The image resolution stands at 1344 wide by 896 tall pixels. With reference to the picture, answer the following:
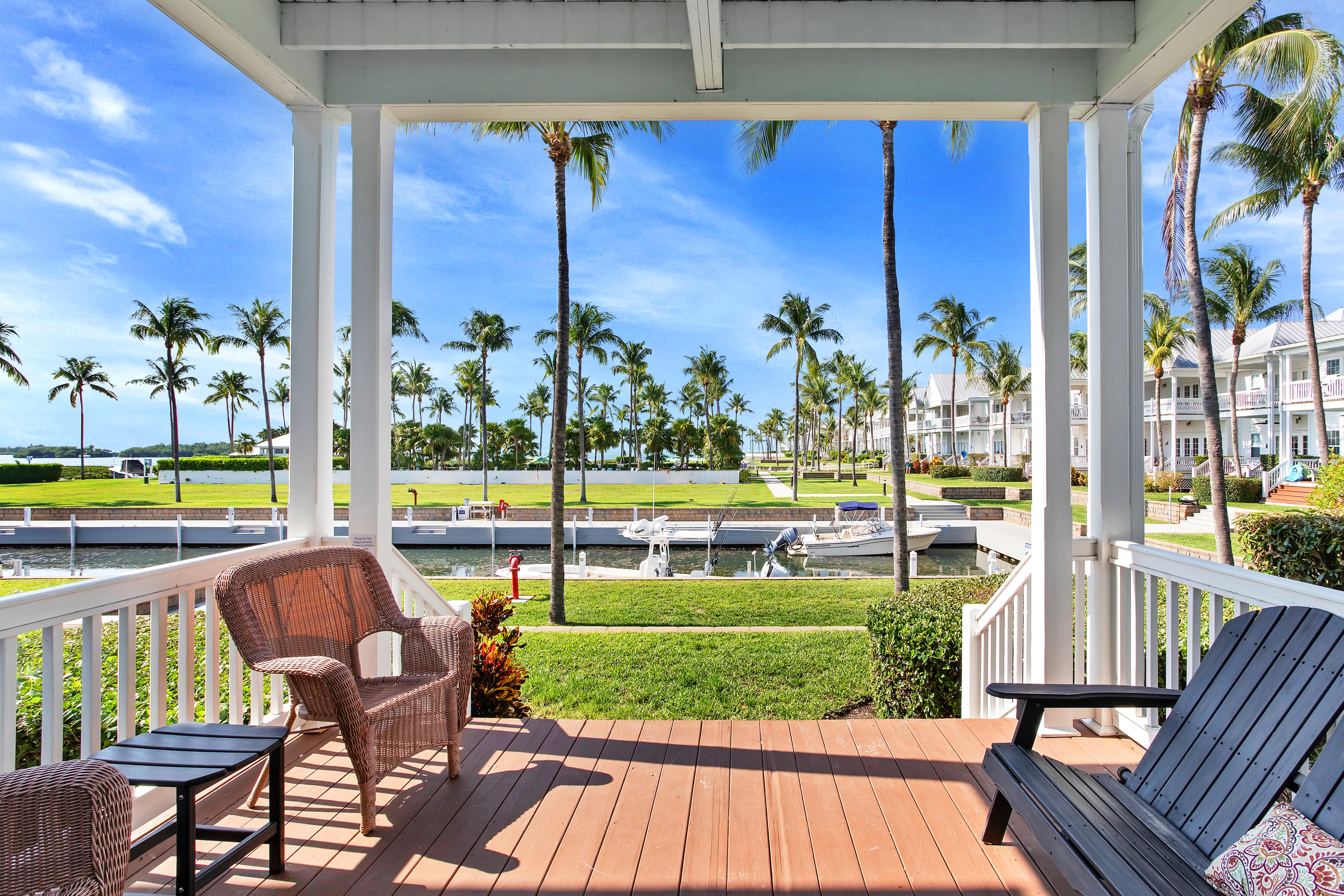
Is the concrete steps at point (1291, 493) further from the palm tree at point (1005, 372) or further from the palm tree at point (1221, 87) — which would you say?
the palm tree at point (1005, 372)

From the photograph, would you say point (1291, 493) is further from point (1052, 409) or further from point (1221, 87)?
point (1052, 409)

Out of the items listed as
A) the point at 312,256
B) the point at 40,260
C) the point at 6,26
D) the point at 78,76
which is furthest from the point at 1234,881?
the point at 78,76

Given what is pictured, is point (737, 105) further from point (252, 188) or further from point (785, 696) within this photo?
point (252, 188)

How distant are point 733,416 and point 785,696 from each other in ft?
131

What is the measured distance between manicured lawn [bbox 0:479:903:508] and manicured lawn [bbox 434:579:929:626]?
7.51 meters

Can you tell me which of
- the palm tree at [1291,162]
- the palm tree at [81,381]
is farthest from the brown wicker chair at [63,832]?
the palm tree at [1291,162]

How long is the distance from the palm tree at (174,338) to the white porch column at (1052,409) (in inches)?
316

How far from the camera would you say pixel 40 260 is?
Answer: 404 centimetres

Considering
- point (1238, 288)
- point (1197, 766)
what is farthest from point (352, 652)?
point (1238, 288)

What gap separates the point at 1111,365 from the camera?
2.79 meters

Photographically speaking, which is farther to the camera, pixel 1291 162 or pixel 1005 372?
pixel 1005 372

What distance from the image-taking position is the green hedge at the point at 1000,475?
30.6 meters

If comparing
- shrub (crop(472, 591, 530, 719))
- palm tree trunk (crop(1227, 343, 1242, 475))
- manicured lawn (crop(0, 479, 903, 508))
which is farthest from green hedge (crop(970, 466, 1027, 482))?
shrub (crop(472, 591, 530, 719))

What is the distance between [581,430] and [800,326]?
29.9ft
